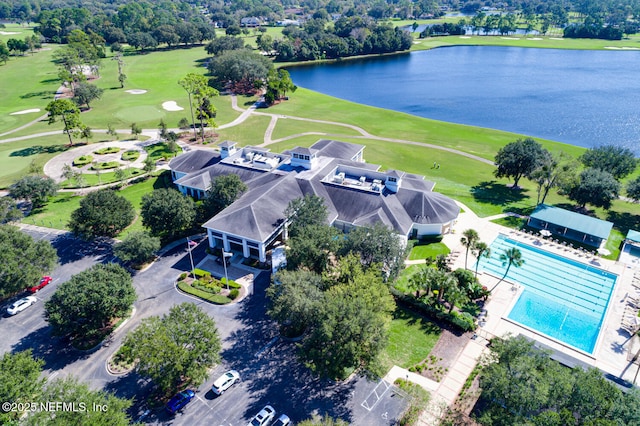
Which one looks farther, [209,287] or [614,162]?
[614,162]

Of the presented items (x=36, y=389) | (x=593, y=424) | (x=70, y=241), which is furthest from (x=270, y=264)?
(x=593, y=424)

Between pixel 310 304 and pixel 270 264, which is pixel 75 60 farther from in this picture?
pixel 310 304

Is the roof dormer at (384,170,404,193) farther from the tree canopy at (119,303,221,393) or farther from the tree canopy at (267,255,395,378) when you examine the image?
the tree canopy at (119,303,221,393)

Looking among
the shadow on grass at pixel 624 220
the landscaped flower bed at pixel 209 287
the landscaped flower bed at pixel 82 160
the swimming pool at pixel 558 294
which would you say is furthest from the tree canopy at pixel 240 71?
the shadow on grass at pixel 624 220

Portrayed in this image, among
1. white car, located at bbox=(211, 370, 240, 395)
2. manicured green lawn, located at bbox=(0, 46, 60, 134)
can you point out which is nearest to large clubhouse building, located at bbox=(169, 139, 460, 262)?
white car, located at bbox=(211, 370, 240, 395)

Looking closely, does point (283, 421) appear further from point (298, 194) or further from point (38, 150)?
point (38, 150)

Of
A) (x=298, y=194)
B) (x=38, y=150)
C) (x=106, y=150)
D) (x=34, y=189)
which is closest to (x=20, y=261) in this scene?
(x=34, y=189)
